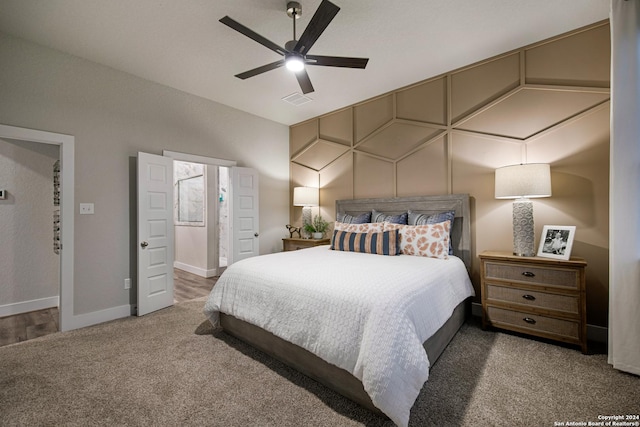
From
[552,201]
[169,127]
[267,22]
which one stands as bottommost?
[552,201]

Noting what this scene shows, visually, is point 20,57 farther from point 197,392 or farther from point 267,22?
point 197,392

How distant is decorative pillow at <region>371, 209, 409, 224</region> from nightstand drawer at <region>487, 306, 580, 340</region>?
126 centimetres

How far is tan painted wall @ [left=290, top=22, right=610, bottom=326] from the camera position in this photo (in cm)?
250

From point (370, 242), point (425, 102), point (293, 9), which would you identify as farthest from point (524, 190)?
point (293, 9)

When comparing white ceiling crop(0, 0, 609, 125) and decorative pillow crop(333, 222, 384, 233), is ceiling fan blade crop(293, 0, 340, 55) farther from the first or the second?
decorative pillow crop(333, 222, 384, 233)

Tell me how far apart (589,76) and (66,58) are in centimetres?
512

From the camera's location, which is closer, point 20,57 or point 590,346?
point 590,346

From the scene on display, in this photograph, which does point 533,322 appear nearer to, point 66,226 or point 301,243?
point 301,243

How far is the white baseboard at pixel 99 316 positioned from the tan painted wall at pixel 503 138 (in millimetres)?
3256

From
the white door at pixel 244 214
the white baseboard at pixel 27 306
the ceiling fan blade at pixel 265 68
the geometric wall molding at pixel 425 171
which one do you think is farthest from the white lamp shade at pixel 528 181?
the white baseboard at pixel 27 306

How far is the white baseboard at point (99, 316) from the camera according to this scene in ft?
9.47

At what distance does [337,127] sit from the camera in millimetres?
4480

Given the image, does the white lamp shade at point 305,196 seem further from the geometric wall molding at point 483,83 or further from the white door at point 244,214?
the geometric wall molding at point 483,83

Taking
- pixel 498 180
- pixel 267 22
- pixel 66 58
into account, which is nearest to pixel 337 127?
pixel 267 22
